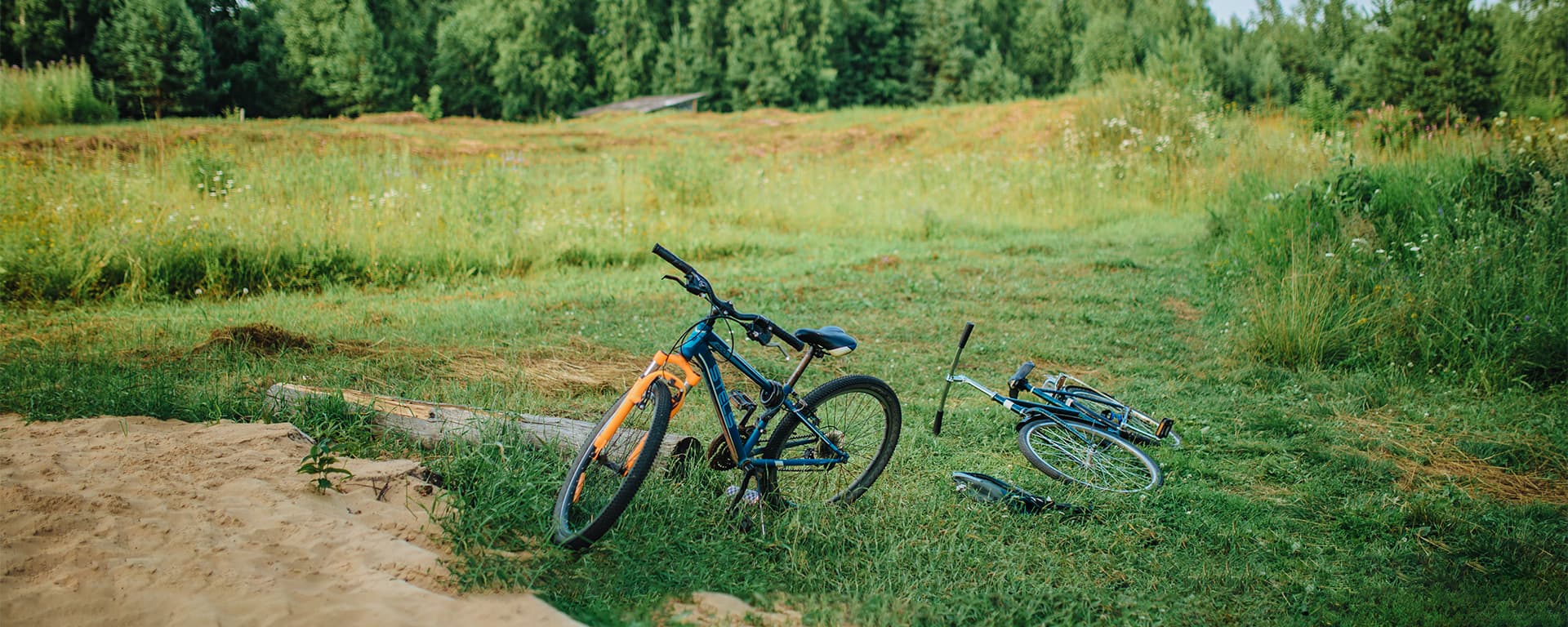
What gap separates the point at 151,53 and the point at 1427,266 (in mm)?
29230

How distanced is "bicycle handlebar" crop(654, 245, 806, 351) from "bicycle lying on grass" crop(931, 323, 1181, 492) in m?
1.24

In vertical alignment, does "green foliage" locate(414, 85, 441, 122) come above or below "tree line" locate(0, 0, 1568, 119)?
below

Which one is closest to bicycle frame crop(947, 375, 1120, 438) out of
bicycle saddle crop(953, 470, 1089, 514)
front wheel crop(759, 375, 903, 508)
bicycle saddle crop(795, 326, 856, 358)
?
bicycle saddle crop(953, 470, 1089, 514)

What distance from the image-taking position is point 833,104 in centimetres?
4569

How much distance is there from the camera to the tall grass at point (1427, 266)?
6.70m

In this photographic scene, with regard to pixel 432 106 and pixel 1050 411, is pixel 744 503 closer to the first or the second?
pixel 1050 411

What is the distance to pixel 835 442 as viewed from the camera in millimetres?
4293

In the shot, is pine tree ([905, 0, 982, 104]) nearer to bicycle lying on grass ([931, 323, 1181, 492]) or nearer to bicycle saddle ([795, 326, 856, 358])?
bicycle lying on grass ([931, 323, 1181, 492])

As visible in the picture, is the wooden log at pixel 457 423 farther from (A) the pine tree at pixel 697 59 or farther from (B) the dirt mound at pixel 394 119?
(A) the pine tree at pixel 697 59

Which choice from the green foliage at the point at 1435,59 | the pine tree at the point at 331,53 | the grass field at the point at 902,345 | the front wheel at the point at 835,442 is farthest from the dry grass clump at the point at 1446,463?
the pine tree at the point at 331,53

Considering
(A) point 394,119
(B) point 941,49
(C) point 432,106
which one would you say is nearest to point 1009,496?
(A) point 394,119

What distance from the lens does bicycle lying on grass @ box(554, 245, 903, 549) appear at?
362 cm

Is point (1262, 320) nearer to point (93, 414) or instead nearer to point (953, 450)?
point (953, 450)

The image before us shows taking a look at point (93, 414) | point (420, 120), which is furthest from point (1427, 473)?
point (420, 120)
